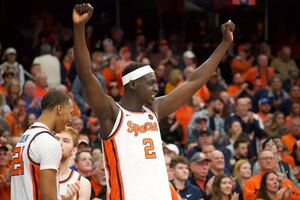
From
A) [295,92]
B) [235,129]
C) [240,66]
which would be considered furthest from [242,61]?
[235,129]

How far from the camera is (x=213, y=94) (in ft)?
58.9

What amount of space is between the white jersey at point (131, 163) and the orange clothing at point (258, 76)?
12.2 meters

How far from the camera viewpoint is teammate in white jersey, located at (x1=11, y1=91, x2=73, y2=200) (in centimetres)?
665

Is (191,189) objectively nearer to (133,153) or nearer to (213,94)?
(133,153)

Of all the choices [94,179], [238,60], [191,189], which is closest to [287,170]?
[191,189]

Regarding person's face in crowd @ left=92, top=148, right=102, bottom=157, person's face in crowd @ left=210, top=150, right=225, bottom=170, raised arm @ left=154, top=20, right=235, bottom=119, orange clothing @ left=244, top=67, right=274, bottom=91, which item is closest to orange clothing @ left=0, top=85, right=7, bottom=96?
person's face in crowd @ left=92, top=148, right=102, bottom=157

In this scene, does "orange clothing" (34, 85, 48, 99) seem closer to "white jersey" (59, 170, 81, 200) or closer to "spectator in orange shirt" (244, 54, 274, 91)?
"spectator in orange shirt" (244, 54, 274, 91)

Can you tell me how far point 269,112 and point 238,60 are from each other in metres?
2.54

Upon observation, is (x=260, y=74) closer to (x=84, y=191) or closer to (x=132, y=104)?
(x=84, y=191)

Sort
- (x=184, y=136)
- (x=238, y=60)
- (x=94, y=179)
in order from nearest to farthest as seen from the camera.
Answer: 1. (x=94, y=179)
2. (x=184, y=136)
3. (x=238, y=60)

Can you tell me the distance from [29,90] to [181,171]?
4.63 metres

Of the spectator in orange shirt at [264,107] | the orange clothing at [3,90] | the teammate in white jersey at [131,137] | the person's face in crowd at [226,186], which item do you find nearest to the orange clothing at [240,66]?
the spectator in orange shirt at [264,107]

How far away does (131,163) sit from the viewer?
705 cm

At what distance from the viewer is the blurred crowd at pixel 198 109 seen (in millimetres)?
11883
